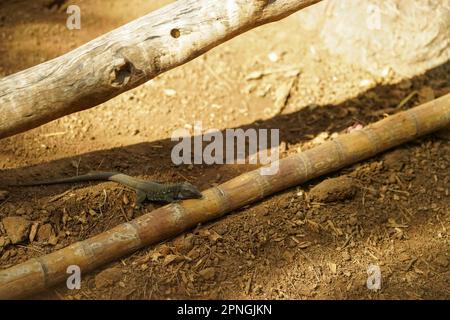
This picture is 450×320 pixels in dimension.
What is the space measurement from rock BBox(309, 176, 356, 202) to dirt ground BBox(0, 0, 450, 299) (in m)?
0.01

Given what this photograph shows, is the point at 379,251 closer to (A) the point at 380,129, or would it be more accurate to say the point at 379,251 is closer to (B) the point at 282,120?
(A) the point at 380,129

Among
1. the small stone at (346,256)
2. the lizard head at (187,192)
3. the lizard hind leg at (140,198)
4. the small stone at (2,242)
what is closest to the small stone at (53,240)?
the small stone at (2,242)

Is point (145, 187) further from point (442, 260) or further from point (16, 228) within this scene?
point (442, 260)

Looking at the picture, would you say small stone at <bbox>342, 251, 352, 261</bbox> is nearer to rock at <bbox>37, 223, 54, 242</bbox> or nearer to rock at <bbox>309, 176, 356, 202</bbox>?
rock at <bbox>309, 176, 356, 202</bbox>

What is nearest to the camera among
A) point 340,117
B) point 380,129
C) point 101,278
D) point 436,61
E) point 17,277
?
point 17,277

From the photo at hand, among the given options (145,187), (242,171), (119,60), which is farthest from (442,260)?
Result: (119,60)

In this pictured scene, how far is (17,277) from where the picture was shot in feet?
10.5

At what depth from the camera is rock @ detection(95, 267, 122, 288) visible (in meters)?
3.40

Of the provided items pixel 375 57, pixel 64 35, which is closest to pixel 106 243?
pixel 64 35

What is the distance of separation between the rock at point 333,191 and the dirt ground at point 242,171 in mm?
15

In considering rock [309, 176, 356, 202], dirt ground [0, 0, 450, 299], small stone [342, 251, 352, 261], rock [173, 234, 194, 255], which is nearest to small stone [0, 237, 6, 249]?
dirt ground [0, 0, 450, 299]

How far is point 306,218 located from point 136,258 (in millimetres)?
1248

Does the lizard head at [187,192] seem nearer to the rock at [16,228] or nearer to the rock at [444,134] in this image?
the rock at [16,228]

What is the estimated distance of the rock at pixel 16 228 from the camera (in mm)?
3555
